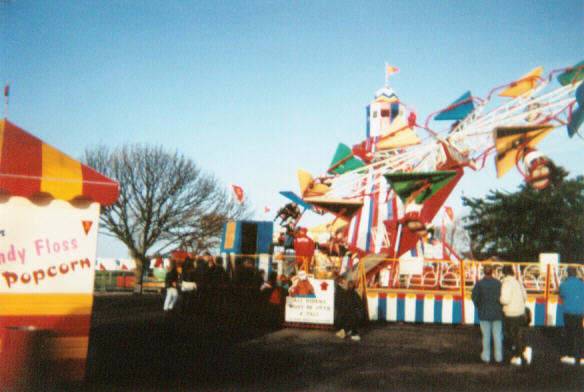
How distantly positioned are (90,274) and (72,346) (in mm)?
892

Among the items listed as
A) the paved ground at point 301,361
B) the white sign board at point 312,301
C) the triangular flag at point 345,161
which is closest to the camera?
the paved ground at point 301,361

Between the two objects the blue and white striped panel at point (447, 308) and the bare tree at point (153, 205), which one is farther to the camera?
the bare tree at point (153, 205)

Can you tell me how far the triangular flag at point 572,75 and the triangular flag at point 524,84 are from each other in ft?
2.92

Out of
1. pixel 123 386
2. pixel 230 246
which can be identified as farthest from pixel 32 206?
pixel 230 246

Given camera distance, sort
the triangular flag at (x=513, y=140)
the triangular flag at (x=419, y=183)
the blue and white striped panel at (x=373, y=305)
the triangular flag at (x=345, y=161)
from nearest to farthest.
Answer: the blue and white striped panel at (x=373, y=305), the triangular flag at (x=513, y=140), the triangular flag at (x=419, y=183), the triangular flag at (x=345, y=161)

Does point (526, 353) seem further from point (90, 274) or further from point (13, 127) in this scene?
point (13, 127)

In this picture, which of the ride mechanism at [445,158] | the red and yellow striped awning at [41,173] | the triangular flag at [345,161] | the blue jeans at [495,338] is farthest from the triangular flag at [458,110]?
the red and yellow striped awning at [41,173]

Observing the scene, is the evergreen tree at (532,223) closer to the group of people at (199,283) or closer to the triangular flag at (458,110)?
the triangular flag at (458,110)

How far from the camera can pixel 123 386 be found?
7246 mm

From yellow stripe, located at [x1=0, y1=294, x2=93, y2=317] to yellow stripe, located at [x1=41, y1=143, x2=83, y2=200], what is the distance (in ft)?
4.05

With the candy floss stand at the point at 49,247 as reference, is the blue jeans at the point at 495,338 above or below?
below

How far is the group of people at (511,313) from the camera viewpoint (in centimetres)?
964

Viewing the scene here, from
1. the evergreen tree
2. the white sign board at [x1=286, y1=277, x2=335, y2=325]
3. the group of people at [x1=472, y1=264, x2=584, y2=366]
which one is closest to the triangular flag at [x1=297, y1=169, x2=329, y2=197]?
the white sign board at [x1=286, y1=277, x2=335, y2=325]

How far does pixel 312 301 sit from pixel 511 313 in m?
5.61
